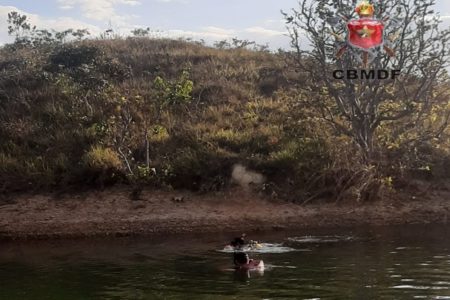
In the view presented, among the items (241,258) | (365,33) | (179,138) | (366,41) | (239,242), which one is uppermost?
(365,33)

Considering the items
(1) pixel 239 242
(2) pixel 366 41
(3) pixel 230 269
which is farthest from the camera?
(2) pixel 366 41

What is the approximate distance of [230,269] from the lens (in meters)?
15.9

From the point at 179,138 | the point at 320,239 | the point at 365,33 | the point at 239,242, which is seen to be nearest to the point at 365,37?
the point at 365,33

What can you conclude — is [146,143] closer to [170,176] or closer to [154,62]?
[170,176]

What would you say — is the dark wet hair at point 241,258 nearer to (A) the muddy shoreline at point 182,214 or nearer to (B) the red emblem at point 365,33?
(A) the muddy shoreline at point 182,214

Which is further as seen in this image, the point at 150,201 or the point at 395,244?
the point at 150,201

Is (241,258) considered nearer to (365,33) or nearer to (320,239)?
(320,239)

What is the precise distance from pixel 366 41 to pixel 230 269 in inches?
557

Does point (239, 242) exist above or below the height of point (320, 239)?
above

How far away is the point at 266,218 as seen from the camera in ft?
77.1

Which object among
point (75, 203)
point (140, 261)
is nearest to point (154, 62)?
point (75, 203)

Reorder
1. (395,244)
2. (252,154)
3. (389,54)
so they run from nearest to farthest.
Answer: (395,244) < (389,54) < (252,154)

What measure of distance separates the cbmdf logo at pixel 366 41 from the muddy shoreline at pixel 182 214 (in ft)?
18.1

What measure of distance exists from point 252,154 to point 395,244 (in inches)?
404
